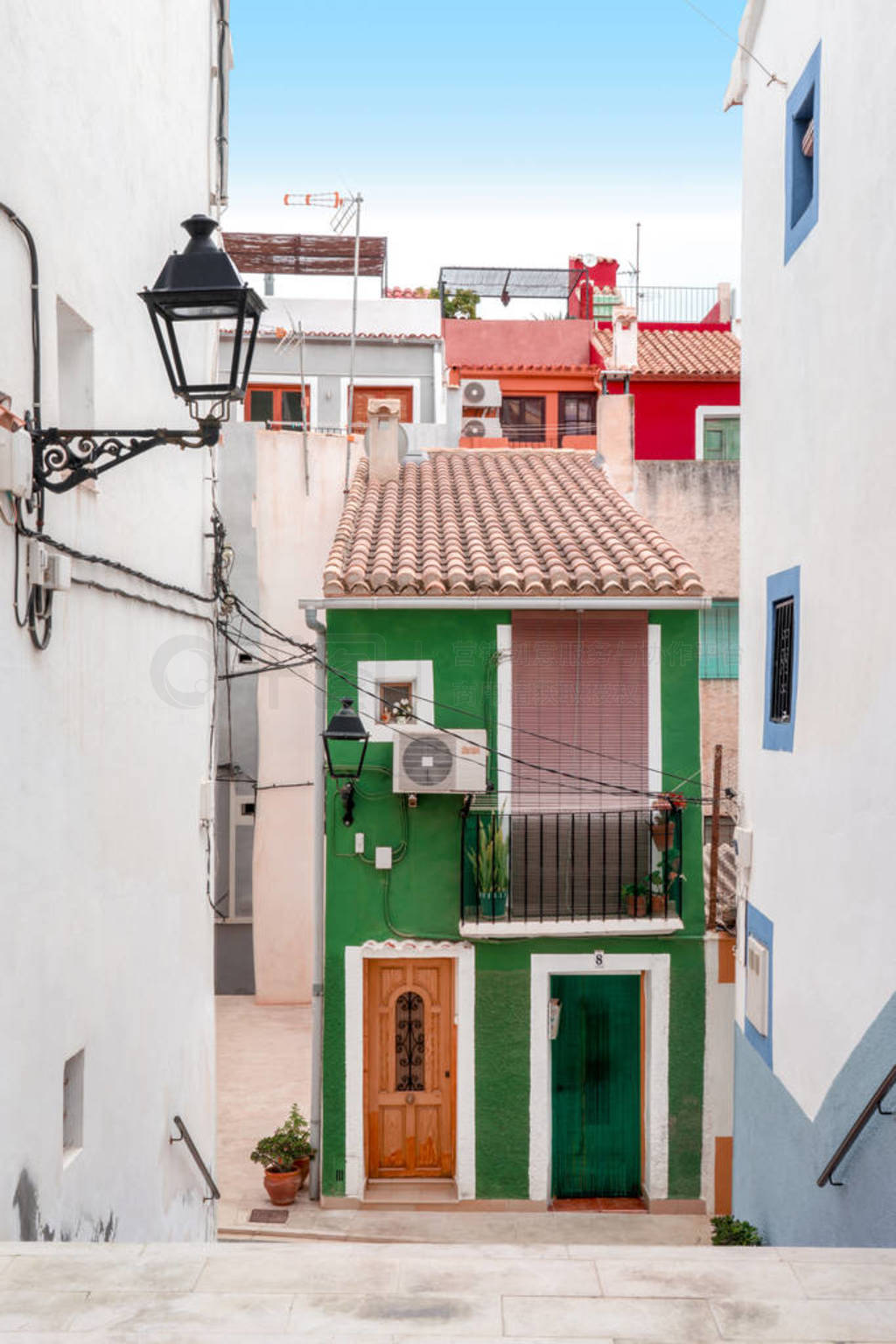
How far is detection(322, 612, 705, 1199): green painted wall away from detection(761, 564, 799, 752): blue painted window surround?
3.95 metres

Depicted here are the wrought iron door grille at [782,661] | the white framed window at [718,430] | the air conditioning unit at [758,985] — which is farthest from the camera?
the white framed window at [718,430]

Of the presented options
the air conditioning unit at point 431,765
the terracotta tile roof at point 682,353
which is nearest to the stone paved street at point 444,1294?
the air conditioning unit at point 431,765

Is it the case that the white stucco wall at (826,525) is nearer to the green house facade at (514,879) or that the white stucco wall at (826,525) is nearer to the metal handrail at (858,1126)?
the metal handrail at (858,1126)

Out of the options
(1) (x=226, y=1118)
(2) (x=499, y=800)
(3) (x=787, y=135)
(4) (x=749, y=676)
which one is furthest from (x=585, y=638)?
(1) (x=226, y=1118)

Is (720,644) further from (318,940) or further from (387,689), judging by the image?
(318,940)

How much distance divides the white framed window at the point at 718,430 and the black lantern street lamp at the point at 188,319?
54.4 feet

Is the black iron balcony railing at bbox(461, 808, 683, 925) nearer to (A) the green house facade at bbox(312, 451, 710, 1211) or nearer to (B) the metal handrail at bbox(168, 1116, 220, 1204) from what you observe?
(A) the green house facade at bbox(312, 451, 710, 1211)

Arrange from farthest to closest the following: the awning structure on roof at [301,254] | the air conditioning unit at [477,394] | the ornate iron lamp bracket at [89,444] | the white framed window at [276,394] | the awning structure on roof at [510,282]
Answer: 1. the awning structure on roof at [510,282]
2. the awning structure on roof at [301,254]
3. the white framed window at [276,394]
4. the air conditioning unit at [477,394]
5. the ornate iron lamp bracket at [89,444]

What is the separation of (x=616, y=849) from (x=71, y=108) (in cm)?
854

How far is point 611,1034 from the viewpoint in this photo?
532 inches

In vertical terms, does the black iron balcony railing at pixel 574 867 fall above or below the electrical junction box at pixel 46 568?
below

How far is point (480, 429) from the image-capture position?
67.9 ft

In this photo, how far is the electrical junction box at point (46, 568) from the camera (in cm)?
596

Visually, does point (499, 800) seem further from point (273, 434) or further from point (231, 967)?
point (231, 967)
